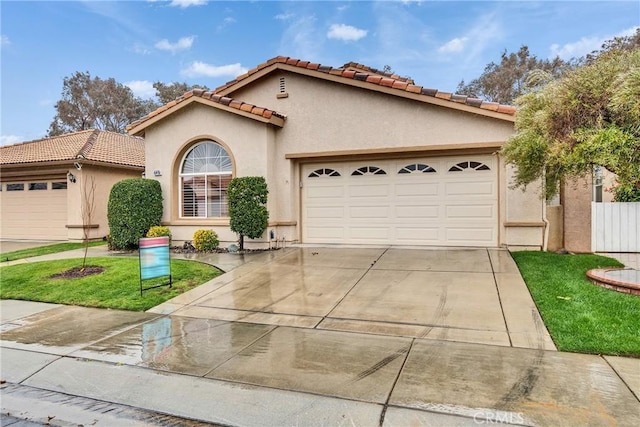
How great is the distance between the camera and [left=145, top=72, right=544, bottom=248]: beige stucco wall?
989cm

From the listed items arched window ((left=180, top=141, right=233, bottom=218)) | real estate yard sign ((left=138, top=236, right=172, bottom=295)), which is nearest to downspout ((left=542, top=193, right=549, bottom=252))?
arched window ((left=180, top=141, right=233, bottom=218))

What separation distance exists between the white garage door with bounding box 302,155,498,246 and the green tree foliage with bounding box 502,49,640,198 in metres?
3.04

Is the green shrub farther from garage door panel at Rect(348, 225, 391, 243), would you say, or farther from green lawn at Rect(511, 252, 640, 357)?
green lawn at Rect(511, 252, 640, 357)

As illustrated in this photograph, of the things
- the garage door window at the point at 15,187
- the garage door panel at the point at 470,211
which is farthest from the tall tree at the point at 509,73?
the garage door window at the point at 15,187

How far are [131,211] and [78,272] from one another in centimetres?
310

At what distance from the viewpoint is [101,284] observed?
25.7 ft

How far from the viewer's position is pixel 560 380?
3617 mm

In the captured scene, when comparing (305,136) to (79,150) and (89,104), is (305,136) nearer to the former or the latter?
(79,150)

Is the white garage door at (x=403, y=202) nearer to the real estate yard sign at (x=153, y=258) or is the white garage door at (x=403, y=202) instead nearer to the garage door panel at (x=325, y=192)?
the garage door panel at (x=325, y=192)

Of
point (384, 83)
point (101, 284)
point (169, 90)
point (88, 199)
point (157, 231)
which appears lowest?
point (101, 284)

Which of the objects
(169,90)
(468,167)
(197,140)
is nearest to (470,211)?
(468,167)

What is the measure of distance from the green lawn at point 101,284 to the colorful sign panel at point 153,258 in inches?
14.3

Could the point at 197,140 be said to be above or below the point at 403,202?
above

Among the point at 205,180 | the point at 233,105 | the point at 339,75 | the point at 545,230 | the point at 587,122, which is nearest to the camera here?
the point at 587,122
